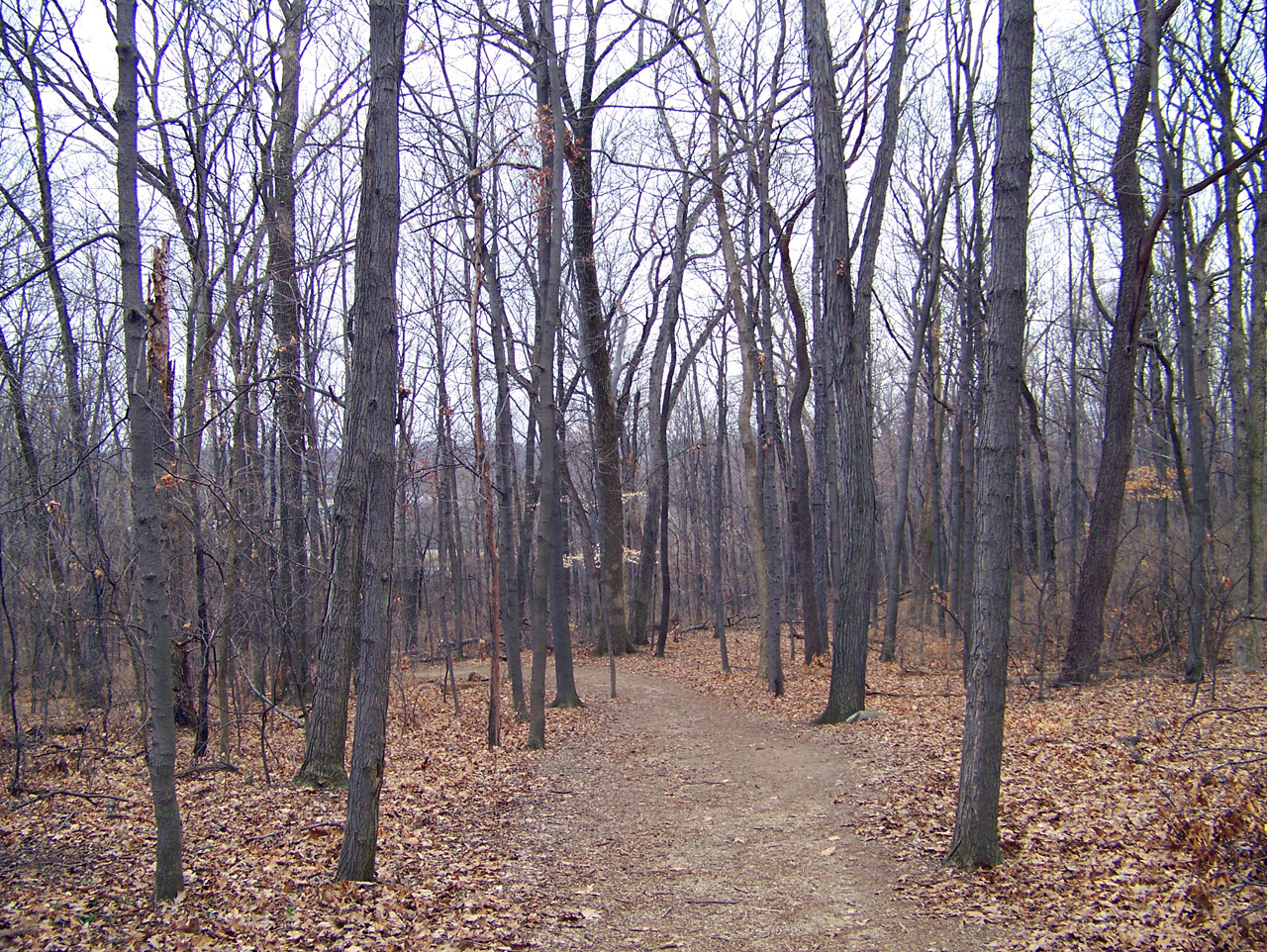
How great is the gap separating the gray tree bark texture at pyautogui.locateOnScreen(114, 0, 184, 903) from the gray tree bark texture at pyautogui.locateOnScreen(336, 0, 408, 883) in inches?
38.6

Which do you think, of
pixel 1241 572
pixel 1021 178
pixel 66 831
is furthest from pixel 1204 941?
pixel 1241 572

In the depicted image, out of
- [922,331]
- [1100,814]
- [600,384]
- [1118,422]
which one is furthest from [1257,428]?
[600,384]

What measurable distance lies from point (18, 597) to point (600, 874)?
9.94 metres

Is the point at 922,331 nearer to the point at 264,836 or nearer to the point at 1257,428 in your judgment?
the point at 1257,428

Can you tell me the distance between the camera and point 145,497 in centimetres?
423

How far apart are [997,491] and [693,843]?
3.48 m

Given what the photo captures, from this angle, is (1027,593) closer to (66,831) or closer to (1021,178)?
(1021,178)

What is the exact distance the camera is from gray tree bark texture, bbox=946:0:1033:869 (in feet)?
16.2

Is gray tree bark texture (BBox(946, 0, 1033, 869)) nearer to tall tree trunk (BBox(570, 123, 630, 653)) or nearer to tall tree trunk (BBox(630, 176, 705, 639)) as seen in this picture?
tall tree trunk (BBox(570, 123, 630, 653))

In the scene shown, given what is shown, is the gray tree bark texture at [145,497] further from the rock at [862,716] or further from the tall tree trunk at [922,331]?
the tall tree trunk at [922,331]

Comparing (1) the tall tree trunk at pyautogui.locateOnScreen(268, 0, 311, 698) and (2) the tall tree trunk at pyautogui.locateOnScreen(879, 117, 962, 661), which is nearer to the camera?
(1) the tall tree trunk at pyautogui.locateOnScreen(268, 0, 311, 698)

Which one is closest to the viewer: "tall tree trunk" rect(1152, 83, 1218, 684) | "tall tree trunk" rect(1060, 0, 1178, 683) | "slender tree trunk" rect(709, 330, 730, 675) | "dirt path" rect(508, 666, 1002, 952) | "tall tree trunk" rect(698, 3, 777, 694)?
"dirt path" rect(508, 666, 1002, 952)

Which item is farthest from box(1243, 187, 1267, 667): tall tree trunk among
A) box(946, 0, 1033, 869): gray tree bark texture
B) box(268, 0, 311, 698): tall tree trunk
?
box(268, 0, 311, 698): tall tree trunk

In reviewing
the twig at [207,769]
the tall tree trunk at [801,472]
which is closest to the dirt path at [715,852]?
the twig at [207,769]
